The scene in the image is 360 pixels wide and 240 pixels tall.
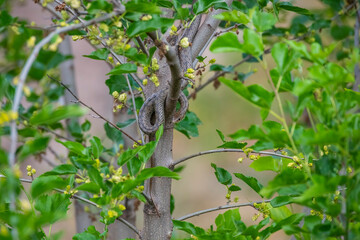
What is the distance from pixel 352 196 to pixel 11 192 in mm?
376

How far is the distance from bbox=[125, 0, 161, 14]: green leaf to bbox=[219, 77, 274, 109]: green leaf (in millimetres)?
127

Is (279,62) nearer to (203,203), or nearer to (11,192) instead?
(11,192)

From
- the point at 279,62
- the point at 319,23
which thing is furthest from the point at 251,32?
the point at 319,23

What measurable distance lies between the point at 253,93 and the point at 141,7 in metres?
0.18

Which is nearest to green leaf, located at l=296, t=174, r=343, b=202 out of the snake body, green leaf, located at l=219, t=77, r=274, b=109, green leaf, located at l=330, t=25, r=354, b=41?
green leaf, located at l=219, t=77, r=274, b=109

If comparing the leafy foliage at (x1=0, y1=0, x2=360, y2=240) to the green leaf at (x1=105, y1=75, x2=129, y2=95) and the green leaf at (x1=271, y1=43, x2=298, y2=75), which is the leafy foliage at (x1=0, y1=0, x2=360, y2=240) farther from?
the green leaf at (x1=105, y1=75, x2=129, y2=95)

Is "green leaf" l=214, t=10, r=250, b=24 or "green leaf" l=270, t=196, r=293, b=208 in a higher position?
"green leaf" l=214, t=10, r=250, b=24

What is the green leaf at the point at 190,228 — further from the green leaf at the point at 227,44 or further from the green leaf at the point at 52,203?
the green leaf at the point at 227,44

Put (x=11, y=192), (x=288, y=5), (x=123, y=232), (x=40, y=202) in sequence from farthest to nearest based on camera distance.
→ 1. (x=123, y=232)
2. (x=288, y=5)
3. (x=40, y=202)
4. (x=11, y=192)

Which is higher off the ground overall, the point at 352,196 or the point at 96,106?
the point at 96,106

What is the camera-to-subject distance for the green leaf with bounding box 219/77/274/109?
563 millimetres

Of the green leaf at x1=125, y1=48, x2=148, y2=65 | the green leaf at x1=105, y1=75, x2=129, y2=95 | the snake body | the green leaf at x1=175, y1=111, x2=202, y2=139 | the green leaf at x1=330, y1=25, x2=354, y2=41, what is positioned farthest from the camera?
the green leaf at x1=330, y1=25, x2=354, y2=41

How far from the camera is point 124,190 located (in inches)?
25.3

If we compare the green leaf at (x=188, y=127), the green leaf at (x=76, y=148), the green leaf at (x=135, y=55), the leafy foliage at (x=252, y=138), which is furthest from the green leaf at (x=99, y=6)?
the green leaf at (x=188, y=127)
